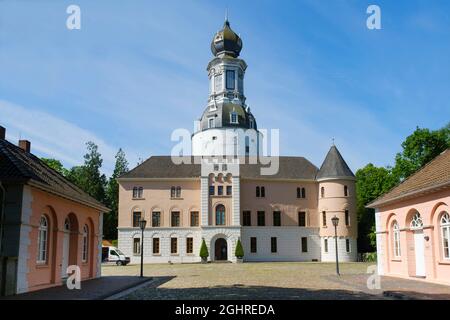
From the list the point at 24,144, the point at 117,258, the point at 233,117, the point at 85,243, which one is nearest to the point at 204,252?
the point at 117,258

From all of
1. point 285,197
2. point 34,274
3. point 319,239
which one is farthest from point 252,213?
point 34,274

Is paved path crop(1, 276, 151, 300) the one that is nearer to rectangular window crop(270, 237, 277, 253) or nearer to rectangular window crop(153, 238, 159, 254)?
rectangular window crop(153, 238, 159, 254)

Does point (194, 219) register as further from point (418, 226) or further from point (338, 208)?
point (418, 226)

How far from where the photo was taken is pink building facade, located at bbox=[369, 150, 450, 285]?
758 inches

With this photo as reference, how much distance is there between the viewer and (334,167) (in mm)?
51219

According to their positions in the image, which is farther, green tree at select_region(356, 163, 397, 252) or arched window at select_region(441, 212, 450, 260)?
green tree at select_region(356, 163, 397, 252)

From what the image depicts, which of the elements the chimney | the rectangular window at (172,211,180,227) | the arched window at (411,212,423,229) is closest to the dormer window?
the rectangular window at (172,211,180,227)

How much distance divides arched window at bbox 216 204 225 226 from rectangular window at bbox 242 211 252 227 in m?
→ 2.50

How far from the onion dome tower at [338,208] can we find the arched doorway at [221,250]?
408 inches

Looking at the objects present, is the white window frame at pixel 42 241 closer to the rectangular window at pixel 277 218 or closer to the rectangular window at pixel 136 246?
the rectangular window at pixel 136 246

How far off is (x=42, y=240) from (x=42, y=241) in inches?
1.8

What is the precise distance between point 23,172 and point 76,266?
7.27 metres

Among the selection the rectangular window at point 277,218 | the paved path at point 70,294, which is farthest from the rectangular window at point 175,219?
the paved path at point 70,294

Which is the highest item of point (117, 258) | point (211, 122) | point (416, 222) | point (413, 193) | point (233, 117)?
point (233, 117)
